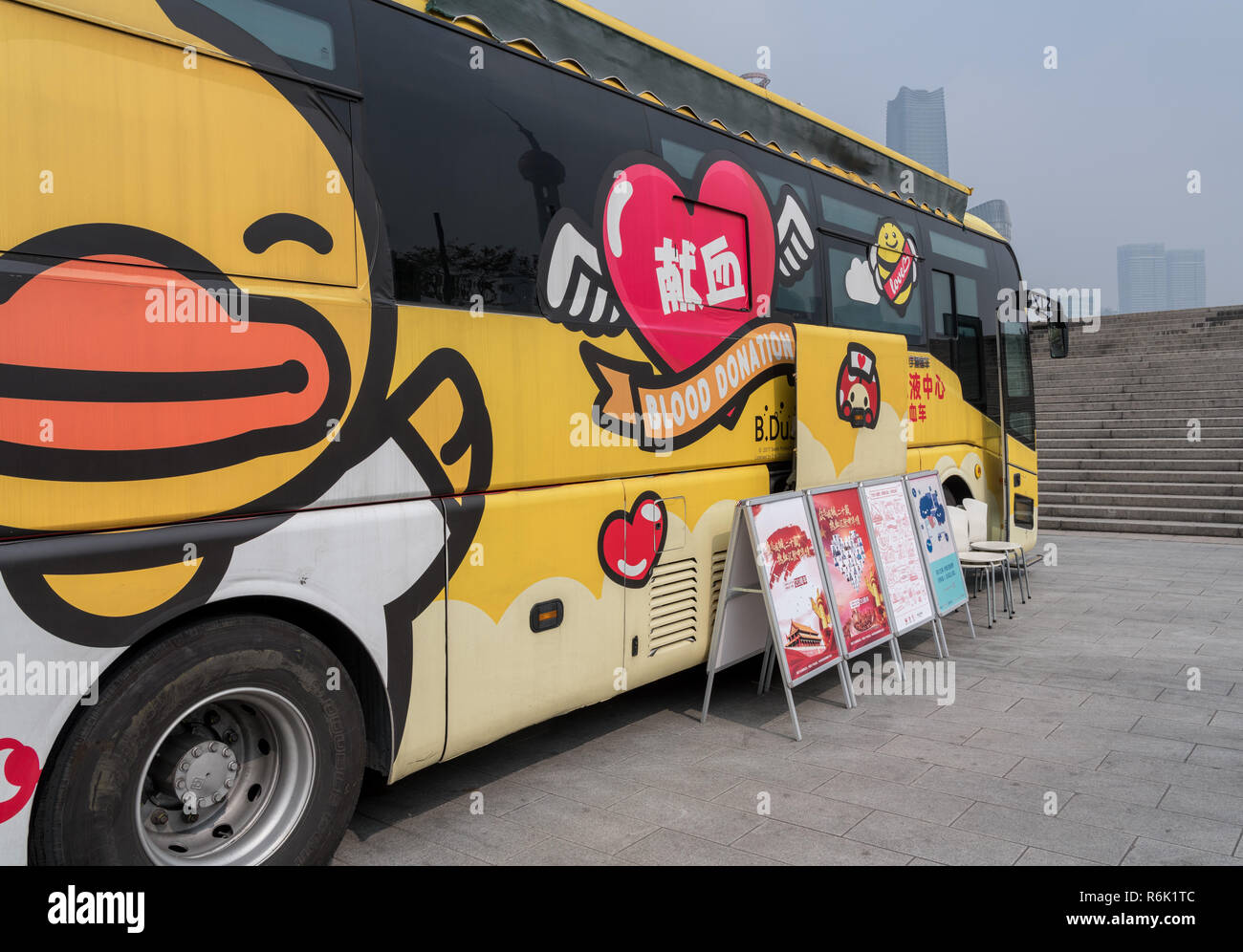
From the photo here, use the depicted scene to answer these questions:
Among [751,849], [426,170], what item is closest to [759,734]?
[751,849]

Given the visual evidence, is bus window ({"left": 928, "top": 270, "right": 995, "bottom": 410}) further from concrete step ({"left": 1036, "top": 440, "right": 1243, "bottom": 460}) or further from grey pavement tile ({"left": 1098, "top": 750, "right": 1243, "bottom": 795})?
concrete step ({"left": 1036, "top": 440, "right": 1243, "bottom": 460})

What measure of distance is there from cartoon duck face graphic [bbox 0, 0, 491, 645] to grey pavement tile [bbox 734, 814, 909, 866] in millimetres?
2271

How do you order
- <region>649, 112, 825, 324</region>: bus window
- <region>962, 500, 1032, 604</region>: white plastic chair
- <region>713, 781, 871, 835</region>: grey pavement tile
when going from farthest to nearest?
1. <region>962, 500, 1032, 604</region>: white plastic chair
2. <region>649, 112, 825, 324</region>: bus window
3. <region>713, 781, 871, 835</region>: grey pavement tile

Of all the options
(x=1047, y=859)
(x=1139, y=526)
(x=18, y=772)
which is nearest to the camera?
(x=18, y=772)

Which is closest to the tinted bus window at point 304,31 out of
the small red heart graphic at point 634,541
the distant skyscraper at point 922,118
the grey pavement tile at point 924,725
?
the small red heart graphic at point 634,541

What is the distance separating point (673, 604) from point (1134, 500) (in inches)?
478

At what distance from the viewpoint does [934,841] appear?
149 inches

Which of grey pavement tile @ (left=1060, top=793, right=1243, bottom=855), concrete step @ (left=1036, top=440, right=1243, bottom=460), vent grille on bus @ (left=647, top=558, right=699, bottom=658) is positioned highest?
concrete step @ (left=1036, top=440, right=1243, bottom=460)

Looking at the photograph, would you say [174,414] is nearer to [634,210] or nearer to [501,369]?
[501,369]

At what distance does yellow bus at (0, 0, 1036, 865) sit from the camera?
2.63 metres

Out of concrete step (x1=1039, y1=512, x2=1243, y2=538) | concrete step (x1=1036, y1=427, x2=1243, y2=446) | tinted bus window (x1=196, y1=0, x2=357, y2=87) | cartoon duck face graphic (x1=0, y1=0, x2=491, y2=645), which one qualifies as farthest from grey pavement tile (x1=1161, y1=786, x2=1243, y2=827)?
concrete step (x1=1036, y1=427, x2=1243, y2=446)

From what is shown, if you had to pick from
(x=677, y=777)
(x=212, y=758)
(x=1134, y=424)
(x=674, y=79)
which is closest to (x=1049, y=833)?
(x=677, y=777)

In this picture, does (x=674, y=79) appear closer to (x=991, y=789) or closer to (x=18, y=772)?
(x=991, y=789)

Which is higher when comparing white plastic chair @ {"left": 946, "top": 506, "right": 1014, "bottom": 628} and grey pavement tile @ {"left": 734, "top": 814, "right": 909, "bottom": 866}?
white plastic chair @ {"left": 946, "top": 506, "right": 1014, "bottom": 628}
